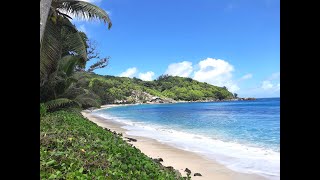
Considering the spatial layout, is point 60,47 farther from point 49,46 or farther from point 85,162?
point 85,162

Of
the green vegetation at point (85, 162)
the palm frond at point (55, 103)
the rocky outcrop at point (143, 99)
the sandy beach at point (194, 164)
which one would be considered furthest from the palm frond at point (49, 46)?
the rocky outcrop at point (143, 99)

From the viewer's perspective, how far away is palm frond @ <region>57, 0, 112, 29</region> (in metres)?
9.11

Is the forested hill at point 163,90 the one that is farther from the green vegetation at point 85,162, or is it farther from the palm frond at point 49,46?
the green vegetation at point 85,162

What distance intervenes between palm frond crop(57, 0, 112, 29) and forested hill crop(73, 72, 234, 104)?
190 feet

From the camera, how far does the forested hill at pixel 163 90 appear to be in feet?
261

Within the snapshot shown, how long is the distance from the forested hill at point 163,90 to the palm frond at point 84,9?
5783cm

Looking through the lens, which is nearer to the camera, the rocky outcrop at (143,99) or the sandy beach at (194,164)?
the sandy beach at (194,164)

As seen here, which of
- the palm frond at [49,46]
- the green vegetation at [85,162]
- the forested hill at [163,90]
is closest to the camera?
the green vegetation at [85,162]

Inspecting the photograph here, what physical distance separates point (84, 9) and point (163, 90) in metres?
91.8

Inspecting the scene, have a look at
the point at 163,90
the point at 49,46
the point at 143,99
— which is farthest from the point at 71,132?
the point at 163,90

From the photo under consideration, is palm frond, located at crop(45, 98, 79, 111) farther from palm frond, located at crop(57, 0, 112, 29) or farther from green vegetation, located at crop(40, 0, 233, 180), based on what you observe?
palm frond, located at crop(57, 0, 112, 29)

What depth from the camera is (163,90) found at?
101 metres
